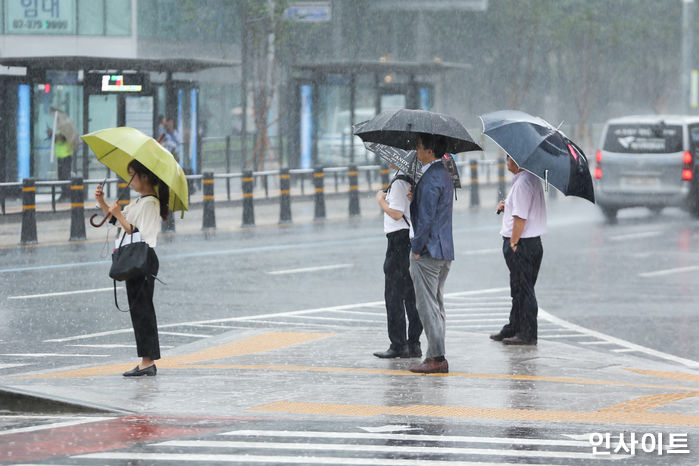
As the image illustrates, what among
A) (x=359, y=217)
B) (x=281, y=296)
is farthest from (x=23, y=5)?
(x=281, y=296)

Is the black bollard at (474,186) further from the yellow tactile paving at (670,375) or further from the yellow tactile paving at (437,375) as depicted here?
the yellow tactile paving at (437,375)

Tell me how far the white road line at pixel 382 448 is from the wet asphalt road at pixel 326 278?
13.6 ft

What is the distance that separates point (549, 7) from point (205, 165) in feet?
59.8

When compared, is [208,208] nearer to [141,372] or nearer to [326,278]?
[326,278]

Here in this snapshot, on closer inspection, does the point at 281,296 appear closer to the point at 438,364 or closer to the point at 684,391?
the point at 438,364

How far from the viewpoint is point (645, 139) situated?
1008 inches

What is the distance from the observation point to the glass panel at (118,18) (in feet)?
134

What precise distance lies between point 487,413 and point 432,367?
5.25 feet

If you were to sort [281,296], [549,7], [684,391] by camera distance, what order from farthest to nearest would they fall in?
1. [549,7]
2. [281,296]
3. [684,391]

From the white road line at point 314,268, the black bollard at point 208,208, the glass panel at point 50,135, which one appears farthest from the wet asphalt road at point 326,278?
the glass panel at point 50,135

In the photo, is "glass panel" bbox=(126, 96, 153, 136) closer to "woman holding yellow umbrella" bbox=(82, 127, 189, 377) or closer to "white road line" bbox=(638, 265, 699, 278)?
"white road line" bbox=(638, 265, 699, 278)

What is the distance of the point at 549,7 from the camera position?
171 ft

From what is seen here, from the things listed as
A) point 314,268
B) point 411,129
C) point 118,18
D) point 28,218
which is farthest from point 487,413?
point 118,18

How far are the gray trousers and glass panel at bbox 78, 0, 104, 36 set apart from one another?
105 ft
